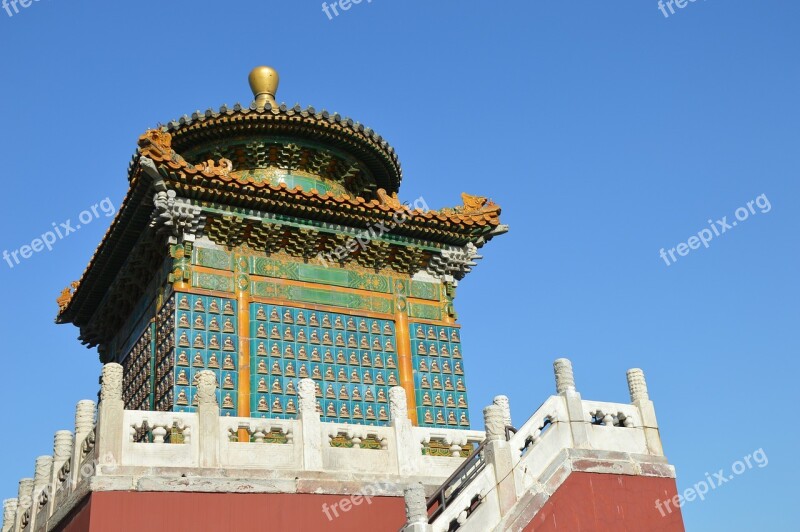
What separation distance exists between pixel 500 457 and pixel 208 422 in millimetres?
4099

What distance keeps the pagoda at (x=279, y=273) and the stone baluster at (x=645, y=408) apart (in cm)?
405

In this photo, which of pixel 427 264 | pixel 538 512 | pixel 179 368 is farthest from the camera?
pixel 427 264

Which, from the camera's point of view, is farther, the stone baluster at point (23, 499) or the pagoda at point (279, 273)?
the pagoda at point (279, 273)

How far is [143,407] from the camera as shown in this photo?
1803 cm

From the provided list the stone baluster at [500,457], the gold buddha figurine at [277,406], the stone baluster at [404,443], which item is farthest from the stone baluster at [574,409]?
the gold buddha figurine at [277,406]

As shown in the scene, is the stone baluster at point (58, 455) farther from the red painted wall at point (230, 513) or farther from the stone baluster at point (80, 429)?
the red painted wall at point (230, 513)

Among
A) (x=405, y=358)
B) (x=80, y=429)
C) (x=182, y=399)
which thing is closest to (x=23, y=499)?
(x=182, y=399)

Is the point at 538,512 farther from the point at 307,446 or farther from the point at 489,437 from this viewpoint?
the point at 307,446

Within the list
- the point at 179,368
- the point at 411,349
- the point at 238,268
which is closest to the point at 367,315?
the point at 411,349

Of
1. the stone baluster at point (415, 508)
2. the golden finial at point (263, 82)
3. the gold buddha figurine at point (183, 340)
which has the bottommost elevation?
the stone baluster at point (415, 508)

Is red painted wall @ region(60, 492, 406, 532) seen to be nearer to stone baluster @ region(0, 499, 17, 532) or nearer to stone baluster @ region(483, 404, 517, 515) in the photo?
stone baluster @ region(483, 404, 517, 515)

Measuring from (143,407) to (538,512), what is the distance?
26.6 ft

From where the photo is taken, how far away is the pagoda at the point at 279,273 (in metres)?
17.3

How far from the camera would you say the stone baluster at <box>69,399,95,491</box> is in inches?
545
